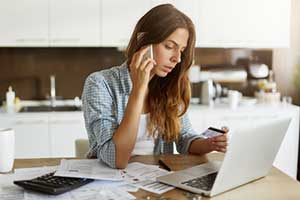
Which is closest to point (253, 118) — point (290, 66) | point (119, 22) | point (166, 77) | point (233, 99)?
point (233, 99)

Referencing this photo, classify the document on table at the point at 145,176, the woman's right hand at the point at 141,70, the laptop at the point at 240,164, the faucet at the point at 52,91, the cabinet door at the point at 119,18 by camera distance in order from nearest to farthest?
the laptop at the point at 240,164
the document on table at the point at 145,176
the woman's right hand at the point at 141,70
the cabinet door at the point at 119,18
the faucet at the point at 52,91

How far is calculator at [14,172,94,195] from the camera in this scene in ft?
4.02

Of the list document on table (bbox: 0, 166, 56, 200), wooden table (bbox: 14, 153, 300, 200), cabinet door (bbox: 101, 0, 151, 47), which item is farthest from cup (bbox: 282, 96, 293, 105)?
document on table (bbox: 0, 166, 56, 200)

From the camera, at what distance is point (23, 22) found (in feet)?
11.1

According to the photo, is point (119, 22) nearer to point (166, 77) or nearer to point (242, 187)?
point (166, 77)

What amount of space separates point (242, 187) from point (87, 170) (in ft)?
1.66

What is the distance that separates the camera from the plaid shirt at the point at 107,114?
153 centimetres

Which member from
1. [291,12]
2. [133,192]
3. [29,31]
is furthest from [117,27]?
[133,192]

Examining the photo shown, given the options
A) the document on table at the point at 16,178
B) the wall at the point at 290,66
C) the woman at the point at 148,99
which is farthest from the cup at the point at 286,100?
the document on table at the point at 16,178

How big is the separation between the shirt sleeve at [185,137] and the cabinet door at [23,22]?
1.87 m

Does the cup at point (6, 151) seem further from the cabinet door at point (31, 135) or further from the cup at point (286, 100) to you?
the cup at point (286, 100)

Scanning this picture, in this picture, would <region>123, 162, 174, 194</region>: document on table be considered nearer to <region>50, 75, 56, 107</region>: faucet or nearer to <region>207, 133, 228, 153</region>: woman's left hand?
<region>207, 133, 228, 153</region>: woman's left hand

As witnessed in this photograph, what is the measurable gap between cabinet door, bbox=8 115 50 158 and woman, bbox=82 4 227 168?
1572 mm

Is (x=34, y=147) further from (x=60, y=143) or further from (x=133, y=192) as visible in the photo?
(x=133, y=192)
